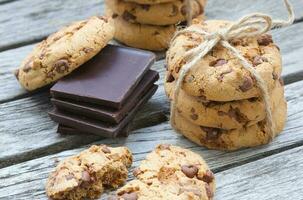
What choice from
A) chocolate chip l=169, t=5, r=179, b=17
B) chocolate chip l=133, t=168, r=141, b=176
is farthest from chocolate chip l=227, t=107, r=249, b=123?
chocolate chip l=169, t=5, r=179, b=17

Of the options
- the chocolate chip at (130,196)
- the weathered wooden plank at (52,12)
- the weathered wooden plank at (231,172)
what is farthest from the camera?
the weathered wooden plank at (52,12)

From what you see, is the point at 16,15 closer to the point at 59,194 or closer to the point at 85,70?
the point at 85,70

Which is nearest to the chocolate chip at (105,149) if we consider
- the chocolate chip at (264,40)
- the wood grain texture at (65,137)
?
the wood grain texture at (65,137)

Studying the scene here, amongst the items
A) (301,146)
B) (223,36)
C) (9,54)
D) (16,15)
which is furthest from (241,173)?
(16,15)

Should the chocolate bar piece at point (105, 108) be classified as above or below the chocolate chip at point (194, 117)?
below

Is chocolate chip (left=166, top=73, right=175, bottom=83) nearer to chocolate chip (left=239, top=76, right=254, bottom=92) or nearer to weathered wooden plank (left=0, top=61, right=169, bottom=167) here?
weathered wooden plank (left=0, top=61, right=169, bottom=167)

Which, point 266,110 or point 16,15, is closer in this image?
point 266,110

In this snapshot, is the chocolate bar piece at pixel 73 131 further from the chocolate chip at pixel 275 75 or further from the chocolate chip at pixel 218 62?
the chocolate chip at pixel 275 75

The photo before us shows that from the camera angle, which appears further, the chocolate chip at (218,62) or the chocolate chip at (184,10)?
the chocolate chip at (184,10)
